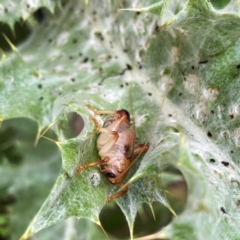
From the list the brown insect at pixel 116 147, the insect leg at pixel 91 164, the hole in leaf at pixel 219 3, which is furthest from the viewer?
the hole in leaf at pixel 219 3

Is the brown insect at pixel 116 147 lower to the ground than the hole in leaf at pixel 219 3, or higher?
lower

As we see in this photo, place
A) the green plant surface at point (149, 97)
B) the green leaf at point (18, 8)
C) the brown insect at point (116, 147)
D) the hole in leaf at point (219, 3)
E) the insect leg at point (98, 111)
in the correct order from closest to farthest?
the green plant surface at point (149, 97)
the brown insect at point (116, 147)
the insect leg at point (98, 111)
the green leaf at point (18, 8)
the hole in leaf at point (219, 3)

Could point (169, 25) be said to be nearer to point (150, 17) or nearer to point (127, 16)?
point (150, 17)

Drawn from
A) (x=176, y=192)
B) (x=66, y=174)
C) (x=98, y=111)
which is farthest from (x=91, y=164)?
(x=176, y=192)

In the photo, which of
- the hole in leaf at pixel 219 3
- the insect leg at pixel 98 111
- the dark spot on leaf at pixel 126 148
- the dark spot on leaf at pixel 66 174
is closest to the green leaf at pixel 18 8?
the insect leg at pixel 98 111

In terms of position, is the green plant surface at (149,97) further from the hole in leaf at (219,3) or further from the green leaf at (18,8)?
the hole in leaf at (219,3)

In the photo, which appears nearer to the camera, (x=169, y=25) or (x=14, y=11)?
(x=169, y=25)

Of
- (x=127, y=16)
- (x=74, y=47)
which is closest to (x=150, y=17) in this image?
(x=127, y=16)

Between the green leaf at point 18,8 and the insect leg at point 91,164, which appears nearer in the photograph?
the insect leg at point 91,164

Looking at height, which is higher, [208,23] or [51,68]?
[208,23]
